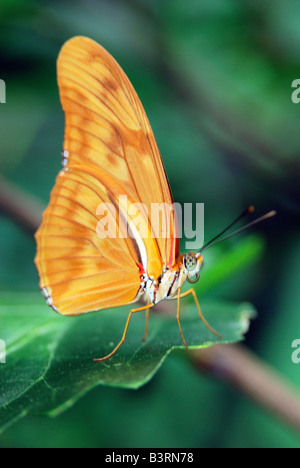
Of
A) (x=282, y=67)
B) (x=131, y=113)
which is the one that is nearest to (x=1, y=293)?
(x=131, y=113)

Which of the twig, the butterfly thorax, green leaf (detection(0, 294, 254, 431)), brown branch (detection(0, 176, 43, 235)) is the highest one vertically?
brown branch (detection(0, 176, 43, 235))

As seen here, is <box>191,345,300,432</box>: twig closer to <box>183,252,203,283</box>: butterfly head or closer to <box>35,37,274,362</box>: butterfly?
<box>35,37,274,362</box>: butterfly

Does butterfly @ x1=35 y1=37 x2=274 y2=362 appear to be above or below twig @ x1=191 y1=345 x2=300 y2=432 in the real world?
above

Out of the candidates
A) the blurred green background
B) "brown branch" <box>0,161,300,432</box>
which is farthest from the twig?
the blurred green background

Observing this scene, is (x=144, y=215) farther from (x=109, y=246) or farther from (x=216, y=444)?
(x=216, y=444)

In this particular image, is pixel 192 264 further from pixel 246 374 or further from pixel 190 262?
pixel 246 374

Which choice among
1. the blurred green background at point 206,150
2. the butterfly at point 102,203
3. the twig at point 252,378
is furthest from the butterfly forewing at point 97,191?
the blurred green background at point 206,150

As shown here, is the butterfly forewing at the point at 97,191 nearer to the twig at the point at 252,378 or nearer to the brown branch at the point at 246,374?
the brown branch at the point at 246,374
